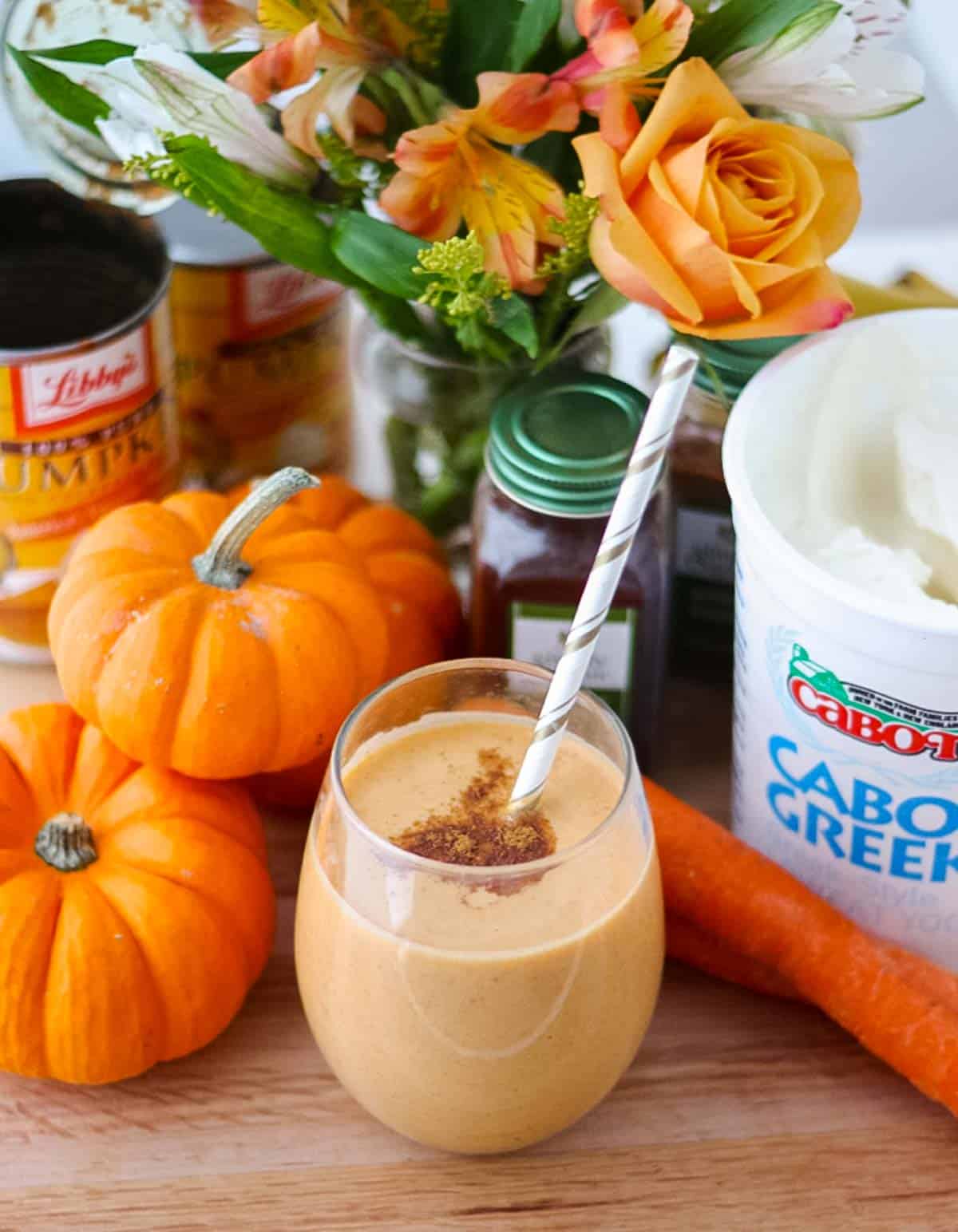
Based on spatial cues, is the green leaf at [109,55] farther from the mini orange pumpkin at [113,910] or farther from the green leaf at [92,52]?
the mini orange pumpkin at [113,910]

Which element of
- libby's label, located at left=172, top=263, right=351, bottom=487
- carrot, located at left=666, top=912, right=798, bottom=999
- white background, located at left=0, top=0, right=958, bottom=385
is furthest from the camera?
white background, located at left=0, top=0, right=958, bottom=385

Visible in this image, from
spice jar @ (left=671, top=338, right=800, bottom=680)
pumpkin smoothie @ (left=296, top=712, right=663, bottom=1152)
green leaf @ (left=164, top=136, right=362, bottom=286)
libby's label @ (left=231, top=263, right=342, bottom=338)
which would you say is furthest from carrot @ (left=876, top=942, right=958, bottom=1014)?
libby's label @ (left=231, top=263, right=342, bottom=338)

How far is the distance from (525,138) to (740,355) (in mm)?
216

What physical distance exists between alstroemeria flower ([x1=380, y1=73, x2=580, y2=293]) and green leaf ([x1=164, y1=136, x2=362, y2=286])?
0.08m

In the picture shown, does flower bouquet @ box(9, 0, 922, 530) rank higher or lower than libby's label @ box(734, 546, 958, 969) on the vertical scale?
higher

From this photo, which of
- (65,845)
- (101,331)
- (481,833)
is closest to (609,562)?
(481,833)

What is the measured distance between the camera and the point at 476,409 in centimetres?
109

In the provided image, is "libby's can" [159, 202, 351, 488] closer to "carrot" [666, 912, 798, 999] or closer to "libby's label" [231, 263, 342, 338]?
"libby's label" [231, 263, 342, 338]

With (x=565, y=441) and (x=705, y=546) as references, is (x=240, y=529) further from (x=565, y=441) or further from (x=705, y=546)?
(x=705, y=546)

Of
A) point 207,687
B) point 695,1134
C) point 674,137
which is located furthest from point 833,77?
point 695,1134

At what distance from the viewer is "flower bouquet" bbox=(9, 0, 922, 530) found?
2.77 ft

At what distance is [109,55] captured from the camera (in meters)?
0.93

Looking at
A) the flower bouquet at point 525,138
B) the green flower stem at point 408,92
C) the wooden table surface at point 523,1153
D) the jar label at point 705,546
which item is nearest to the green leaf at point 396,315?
the flower bouquet at point 525,138

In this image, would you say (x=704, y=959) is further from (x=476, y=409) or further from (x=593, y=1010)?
(x=476, y=409)
